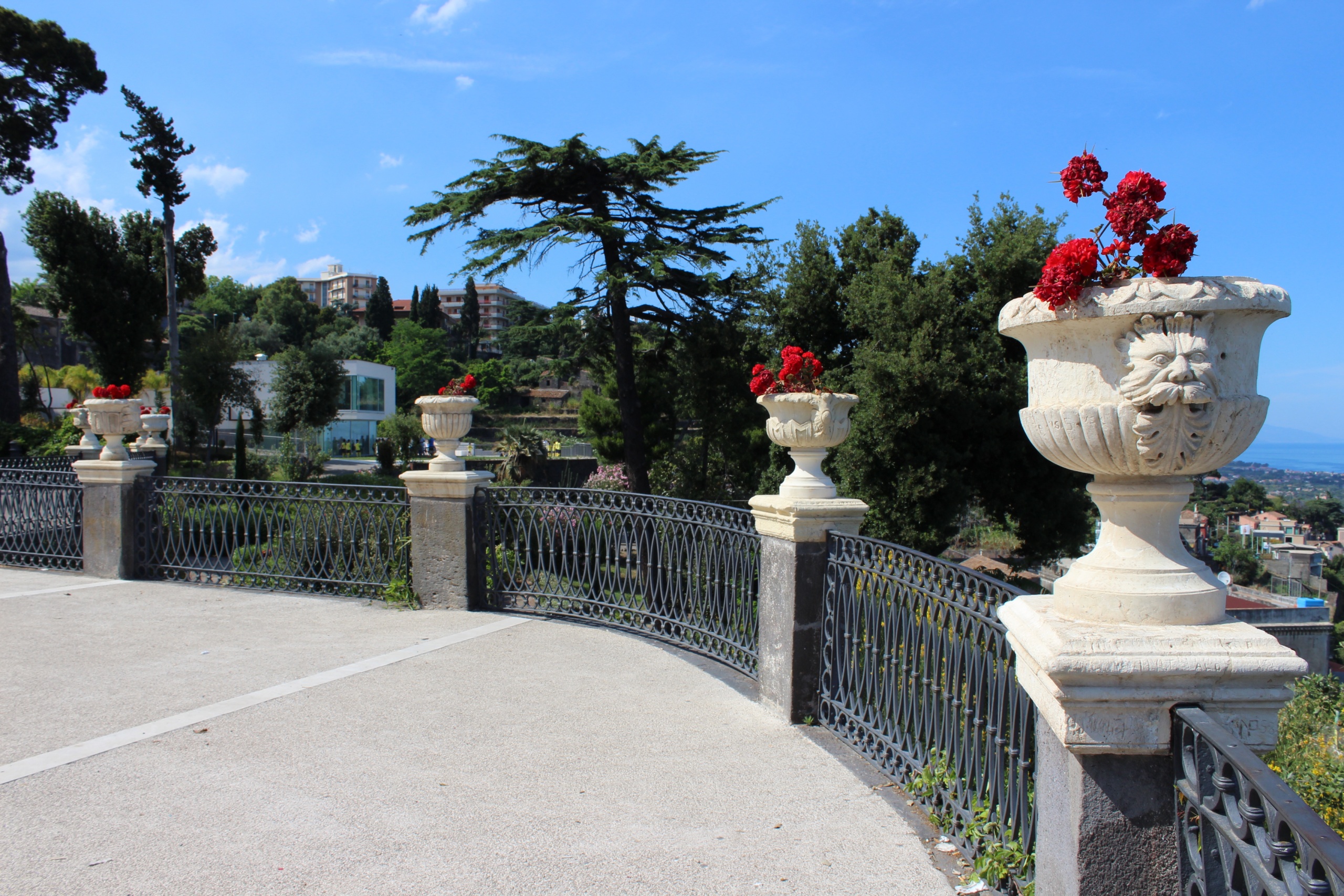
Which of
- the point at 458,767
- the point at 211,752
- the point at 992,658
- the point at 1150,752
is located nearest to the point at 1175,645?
the point at 1150,752

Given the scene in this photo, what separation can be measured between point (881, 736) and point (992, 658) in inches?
44.5

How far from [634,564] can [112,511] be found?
5.83 m

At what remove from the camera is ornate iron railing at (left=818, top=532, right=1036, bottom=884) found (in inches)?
121

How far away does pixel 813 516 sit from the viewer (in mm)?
4695

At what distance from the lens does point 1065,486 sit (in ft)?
53.1

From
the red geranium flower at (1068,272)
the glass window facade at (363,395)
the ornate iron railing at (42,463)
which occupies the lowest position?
the ornate iron railing at (42,463)

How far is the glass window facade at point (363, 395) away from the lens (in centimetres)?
5434

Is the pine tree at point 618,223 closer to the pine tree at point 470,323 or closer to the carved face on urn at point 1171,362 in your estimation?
the carved face on urn at point 1171,362

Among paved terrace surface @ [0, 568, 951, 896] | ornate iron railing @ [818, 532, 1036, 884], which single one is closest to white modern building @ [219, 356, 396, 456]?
paved terrace surface @ [0, 568, 951, 896]

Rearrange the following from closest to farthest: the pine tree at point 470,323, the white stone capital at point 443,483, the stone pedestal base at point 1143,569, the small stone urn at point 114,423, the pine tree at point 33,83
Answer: the stone pedestal base at point 1143,569 → the white stone capital at point 443,483 → the small stone urn at point 114,423 → the pine tree at point 33,83 → the pine tree at point 470,323

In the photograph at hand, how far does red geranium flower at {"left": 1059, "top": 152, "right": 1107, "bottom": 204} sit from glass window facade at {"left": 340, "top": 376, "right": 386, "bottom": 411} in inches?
2146

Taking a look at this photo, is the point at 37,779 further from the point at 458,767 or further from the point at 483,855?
the point at 483,855

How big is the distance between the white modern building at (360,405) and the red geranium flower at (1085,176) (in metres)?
50.3

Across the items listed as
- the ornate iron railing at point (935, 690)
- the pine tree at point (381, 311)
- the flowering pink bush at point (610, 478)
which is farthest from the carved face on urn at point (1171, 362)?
the pine tree at point (381, 311)
